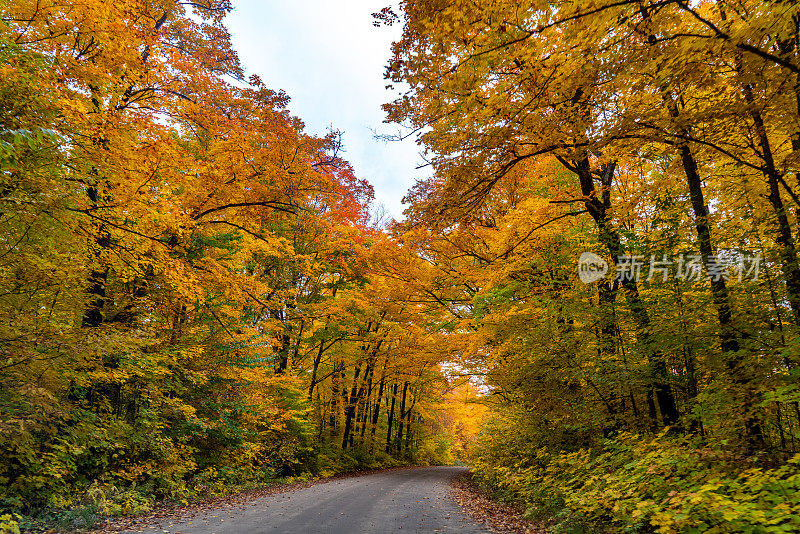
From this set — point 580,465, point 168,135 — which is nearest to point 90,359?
point 168,135

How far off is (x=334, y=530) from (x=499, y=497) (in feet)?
19.2

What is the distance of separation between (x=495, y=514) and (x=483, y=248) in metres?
7.33

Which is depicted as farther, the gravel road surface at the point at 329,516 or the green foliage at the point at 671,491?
the gravel road surface at the point at 329,516

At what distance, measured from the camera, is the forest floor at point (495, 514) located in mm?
6980

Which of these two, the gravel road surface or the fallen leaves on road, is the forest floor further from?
the fallen leaves on road

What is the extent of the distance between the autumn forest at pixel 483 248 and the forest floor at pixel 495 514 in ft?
1.13

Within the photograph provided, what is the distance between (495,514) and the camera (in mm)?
8625

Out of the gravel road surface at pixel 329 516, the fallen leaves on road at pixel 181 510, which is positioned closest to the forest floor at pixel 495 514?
the gravel road surface at pixel 329 516

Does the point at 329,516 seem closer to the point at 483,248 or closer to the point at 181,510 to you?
the point at 181,510

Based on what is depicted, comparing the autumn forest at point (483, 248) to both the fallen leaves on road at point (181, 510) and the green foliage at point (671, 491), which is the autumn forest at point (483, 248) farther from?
the fallen leaves on road at point (181, 510)

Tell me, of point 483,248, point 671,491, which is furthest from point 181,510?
point 483,248

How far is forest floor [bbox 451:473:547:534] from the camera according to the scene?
6980 mm

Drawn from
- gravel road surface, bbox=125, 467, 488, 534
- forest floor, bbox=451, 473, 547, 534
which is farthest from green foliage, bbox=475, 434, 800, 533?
gravel road surface, bbox=125, 467, 488, 534

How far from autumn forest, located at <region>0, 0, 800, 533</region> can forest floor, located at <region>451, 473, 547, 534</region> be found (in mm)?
343
